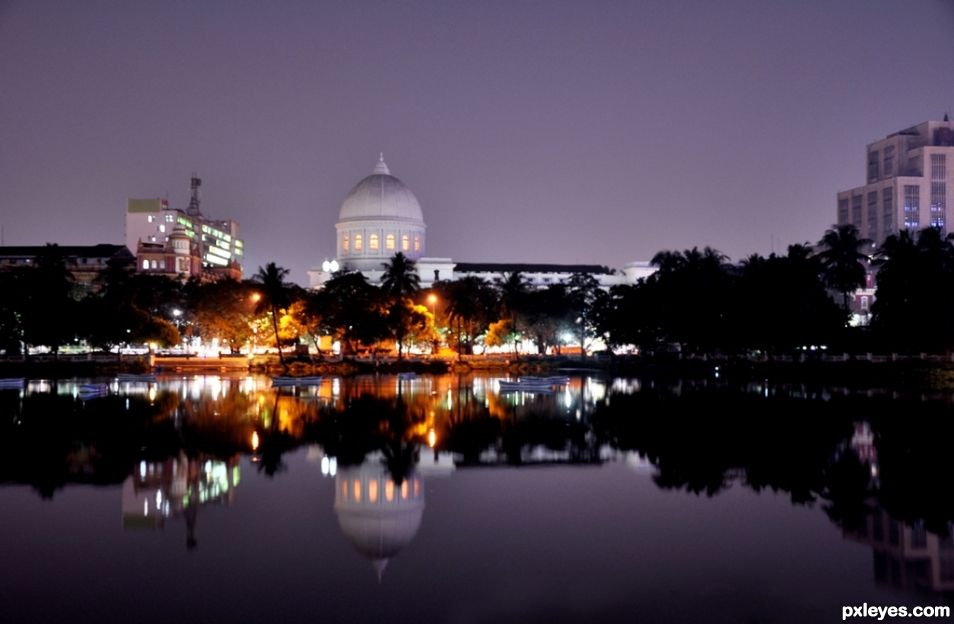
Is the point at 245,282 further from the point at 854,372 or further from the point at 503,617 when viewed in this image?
the point at 503,617

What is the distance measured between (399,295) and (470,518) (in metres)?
69.5

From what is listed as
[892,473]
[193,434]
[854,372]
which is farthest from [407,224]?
[892,473]

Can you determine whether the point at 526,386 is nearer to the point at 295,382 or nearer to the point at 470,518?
the point at 295,382

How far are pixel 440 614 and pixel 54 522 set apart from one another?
32.6 ft

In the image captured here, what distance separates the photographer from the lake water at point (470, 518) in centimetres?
1627

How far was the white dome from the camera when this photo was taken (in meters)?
148

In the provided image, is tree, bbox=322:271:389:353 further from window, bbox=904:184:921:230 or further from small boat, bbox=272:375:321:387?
window, bbox=904:184:921:230

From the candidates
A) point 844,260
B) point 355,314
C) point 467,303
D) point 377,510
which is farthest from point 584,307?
point 377,510

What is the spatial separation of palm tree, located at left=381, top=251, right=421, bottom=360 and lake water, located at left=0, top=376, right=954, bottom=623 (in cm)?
4521

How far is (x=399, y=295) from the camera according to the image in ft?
298

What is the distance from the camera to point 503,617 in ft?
50.4

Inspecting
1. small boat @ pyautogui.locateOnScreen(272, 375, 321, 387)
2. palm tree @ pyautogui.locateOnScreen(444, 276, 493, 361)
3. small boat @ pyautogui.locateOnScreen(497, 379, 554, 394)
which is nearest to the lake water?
small boat @ pyautogui.locateOnScreen(497, 379, 554, 394)

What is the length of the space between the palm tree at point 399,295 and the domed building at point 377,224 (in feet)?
174

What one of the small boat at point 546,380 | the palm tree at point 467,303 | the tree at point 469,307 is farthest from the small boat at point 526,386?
the tree at point 469,307
